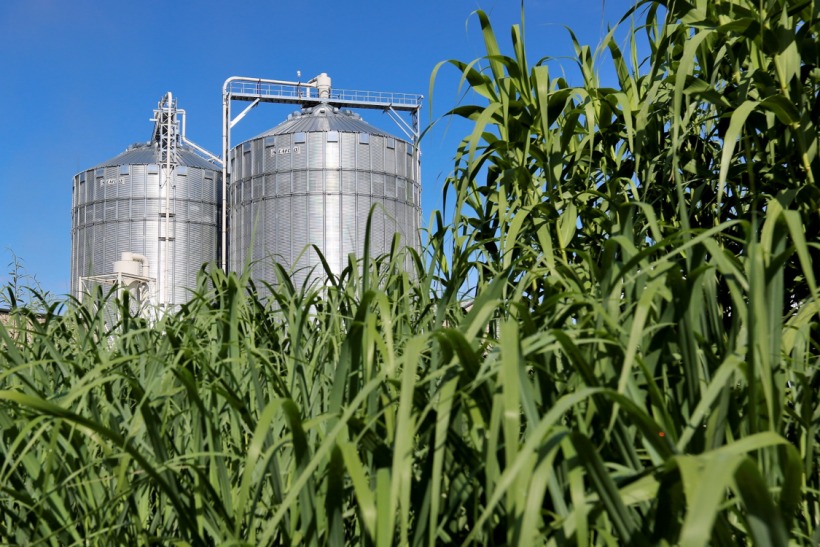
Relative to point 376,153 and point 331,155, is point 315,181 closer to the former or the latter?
point 331,155

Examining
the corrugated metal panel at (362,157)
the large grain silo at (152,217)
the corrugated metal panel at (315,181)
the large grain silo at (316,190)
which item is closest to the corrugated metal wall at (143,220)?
the large grain silo at (152,217)

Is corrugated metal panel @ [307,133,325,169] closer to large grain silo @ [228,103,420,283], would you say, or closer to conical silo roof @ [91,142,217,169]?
large grain silo @ [228,103,420,283]

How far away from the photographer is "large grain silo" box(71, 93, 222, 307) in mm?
18875

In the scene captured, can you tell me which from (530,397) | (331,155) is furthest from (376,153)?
(530,397)

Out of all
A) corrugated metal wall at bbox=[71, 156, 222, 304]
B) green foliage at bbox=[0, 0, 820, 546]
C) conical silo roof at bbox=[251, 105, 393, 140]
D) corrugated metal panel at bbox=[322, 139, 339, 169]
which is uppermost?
conical silo roof at bbox=[251, 105, 393, 140]

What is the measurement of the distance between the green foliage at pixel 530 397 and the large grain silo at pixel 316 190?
1495 centimetres

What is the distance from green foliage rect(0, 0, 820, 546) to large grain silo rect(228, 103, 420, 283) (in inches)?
589

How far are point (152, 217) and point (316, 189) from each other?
4.07 meters

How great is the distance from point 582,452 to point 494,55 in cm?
170

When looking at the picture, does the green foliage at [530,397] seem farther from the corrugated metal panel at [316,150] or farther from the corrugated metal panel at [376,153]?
the corrugated metal panel at [376,153]

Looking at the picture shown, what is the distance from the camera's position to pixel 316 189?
17.6 meters

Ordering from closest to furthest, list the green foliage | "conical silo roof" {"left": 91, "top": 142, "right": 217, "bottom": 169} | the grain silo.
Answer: the green foliage → the grain silo → "conical silo roof" {"left": 91, "top": 142, "right": 217, "bottom": 169}

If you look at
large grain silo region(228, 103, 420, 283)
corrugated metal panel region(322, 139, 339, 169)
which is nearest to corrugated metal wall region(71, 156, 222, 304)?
large grain silo region(228, 103, 420, 283)

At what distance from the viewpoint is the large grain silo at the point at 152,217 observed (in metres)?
18.9
